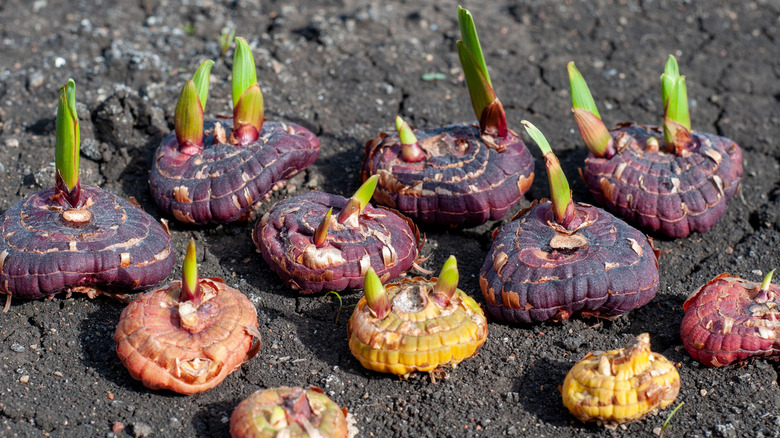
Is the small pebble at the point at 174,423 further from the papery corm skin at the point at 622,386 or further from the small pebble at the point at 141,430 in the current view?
the papery corm skin at the point at 622,386

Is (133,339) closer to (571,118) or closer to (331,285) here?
(331,285)

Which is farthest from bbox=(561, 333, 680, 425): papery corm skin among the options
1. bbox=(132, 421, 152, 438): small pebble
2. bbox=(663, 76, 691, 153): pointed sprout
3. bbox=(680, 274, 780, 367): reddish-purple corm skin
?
bbox=(132, 421, 152, 438): small pebble

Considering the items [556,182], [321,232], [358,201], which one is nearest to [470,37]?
[556,182]

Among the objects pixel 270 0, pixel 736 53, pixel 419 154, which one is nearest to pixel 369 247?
pixel 419 154

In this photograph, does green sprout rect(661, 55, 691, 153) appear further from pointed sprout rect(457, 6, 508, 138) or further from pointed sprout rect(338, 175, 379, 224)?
pointed sprout rect(338, 175, 379, 224)

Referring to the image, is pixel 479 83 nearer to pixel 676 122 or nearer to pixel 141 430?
pixel 676 122

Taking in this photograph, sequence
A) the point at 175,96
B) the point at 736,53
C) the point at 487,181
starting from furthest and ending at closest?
the point at 736,53 → the point at 175,96 → the point at 487,181

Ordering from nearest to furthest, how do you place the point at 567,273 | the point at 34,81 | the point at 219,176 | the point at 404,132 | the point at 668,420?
the point at 668,420 → the point at 567,273 → the point at 219,176 → the point at 404,132 → the point at 34,81
